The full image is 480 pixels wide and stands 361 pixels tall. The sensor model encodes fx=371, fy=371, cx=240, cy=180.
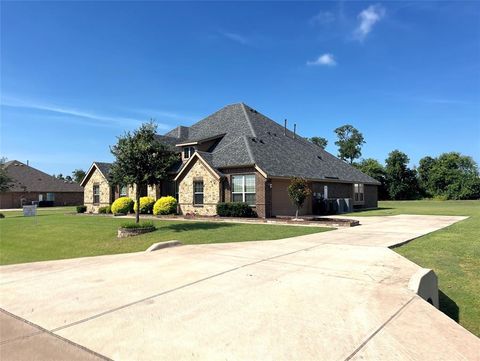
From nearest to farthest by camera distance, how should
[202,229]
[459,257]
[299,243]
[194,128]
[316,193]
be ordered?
[459,257]
[299,243]
[202,229]
[316,193]
[194,128]

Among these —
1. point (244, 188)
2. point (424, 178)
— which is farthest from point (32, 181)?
point (424, 178)

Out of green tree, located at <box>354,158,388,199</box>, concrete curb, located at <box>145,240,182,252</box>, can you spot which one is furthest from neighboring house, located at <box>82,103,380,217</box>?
green tree, located at <box>354,158,388,199</box>

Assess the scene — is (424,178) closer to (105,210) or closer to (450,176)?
(450,176)

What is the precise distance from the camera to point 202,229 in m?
17.6

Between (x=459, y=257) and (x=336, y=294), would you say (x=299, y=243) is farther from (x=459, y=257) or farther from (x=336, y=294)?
(x=336, y=294)

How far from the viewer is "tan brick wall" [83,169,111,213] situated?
3419cm

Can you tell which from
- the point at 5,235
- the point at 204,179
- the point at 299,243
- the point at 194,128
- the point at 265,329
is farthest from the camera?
the point at 194,128

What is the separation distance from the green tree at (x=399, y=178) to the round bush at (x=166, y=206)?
53.5 metres

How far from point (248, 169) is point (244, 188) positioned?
1.28m

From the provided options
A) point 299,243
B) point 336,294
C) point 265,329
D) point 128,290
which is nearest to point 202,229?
point 299,243

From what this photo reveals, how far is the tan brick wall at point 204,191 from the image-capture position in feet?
82.3

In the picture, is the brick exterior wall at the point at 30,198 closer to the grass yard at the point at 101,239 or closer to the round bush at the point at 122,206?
the round bush at the point at 122,206

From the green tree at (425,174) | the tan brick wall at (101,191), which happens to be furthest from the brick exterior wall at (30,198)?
the green tree at (425,174)

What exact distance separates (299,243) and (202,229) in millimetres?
6105
